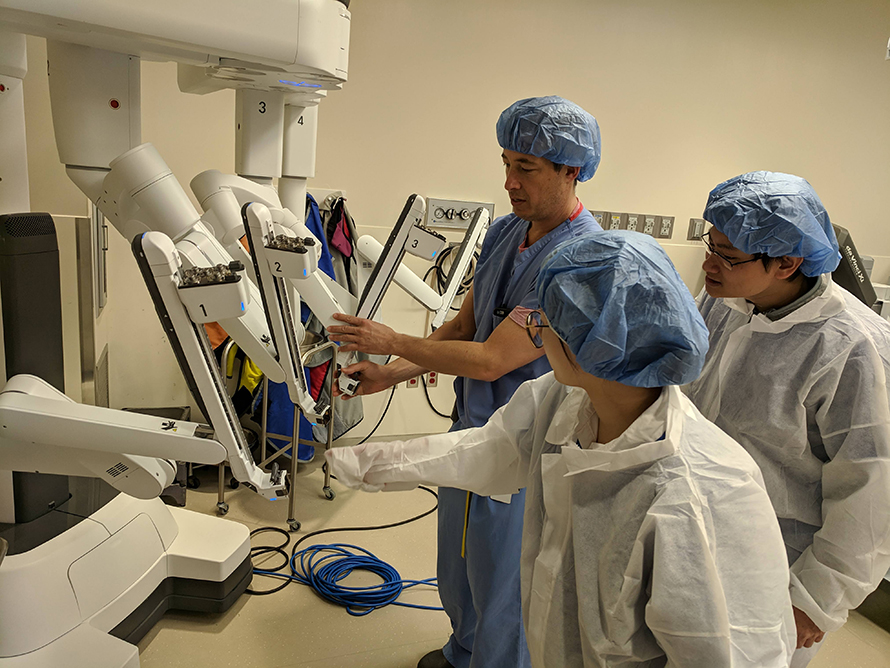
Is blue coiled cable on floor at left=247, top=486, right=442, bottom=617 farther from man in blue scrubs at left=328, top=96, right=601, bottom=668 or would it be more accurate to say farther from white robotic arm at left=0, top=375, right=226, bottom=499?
white robotic arm at left=0, top=375, right=226, bottom=499

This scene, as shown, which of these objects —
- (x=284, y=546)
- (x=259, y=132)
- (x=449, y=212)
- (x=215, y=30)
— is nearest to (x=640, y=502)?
(x=215, y=30)

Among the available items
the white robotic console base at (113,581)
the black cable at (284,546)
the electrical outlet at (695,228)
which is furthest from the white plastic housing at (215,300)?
the electrical outlet at (695,228)

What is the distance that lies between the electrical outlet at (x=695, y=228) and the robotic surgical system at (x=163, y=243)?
243 centimetres

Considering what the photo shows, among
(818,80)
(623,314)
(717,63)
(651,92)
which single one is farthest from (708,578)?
(818,80)

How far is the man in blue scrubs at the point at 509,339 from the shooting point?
141cm

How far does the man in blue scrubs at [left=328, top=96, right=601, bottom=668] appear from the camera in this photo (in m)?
1.41

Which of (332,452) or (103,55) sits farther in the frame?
(103,55)

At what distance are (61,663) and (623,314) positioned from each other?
59.2 inches

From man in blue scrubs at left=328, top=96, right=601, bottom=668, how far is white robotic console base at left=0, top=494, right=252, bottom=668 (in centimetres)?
78

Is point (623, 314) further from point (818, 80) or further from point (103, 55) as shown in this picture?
point (818, 80)

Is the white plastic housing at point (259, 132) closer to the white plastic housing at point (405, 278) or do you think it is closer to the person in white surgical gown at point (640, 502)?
the white plastic housing at point (405, 278)

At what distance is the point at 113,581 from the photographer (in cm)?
162

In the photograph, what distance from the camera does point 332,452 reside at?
113cm

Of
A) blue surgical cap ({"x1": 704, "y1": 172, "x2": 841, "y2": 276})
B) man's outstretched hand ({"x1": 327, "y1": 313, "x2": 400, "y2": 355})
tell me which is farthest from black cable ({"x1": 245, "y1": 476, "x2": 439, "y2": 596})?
blue surgical cap ({"x1": 704, "y1": 172, "x2": 841, "y2": 276})
